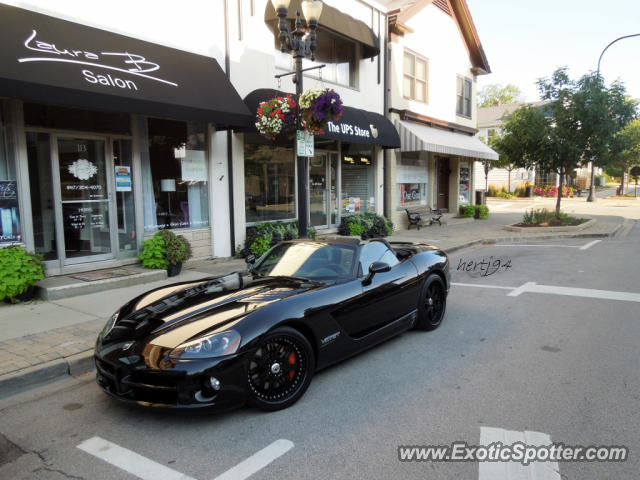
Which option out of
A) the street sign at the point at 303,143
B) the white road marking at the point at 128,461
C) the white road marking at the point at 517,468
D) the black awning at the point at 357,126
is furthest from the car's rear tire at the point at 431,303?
the black awning at the point at 357,126

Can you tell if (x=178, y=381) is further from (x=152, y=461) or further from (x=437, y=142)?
(x=437, y=142)

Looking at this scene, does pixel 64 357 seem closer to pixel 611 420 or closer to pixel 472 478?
A: pixel 472 478

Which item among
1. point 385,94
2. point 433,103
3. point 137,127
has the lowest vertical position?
point 137,127

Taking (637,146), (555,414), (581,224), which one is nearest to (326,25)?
(555,414)

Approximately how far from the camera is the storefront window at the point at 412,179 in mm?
17625

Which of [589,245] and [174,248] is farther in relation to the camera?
[589,245]

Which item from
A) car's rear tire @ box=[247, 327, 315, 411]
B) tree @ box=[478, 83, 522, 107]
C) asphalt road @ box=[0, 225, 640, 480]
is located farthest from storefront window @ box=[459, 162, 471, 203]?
tree @ box=[478, 83, 522, 107]

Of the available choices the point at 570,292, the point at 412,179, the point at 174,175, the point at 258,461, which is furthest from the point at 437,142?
the point at 258,461

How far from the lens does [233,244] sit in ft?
35.6

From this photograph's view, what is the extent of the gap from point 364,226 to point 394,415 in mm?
11059

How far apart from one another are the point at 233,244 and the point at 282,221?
6.56 feet

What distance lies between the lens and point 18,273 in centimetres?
684

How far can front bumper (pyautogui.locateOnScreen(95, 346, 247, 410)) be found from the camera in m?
3.41

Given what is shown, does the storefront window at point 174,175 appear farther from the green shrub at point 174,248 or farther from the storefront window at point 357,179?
the storefront window at point 357,179
